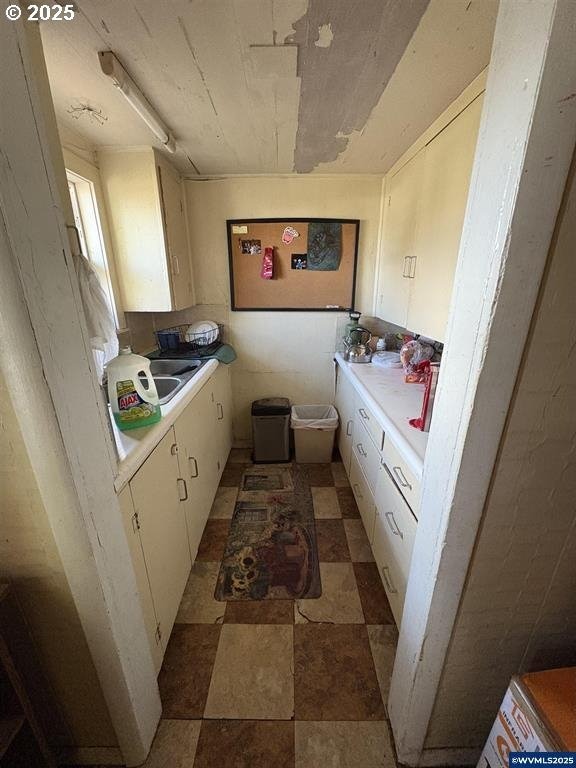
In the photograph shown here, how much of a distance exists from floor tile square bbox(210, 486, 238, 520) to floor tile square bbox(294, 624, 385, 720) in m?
0.81

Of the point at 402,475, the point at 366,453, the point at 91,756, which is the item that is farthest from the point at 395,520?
the point at 91,756

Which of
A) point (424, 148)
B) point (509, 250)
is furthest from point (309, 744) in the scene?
point (424, 148)

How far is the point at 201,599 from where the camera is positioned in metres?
1.41

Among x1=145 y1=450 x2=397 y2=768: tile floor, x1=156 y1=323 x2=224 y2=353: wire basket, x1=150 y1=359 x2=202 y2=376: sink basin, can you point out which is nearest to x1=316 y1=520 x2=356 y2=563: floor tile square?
x1=145 y1=450 x2=397 y2=768: tile floor

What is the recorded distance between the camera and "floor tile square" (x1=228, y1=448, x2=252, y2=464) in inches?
98.5

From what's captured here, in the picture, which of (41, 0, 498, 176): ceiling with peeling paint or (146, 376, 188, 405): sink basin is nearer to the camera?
(41, 0, 498, 176): ceiling with peeling paint

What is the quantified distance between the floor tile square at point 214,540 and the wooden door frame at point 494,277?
1160 mm

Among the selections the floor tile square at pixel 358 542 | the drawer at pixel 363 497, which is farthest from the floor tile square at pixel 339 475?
the floor tile square at pixel 358 542

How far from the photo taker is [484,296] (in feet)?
1.74

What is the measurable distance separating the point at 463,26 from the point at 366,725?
7.35 ft

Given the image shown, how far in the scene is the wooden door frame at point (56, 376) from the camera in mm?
516

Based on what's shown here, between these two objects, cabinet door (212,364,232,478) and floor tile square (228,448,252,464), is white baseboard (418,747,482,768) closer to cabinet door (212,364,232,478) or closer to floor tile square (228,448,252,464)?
cabinet door (212,364,232,478)

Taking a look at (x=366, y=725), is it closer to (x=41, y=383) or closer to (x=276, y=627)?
(x=276, y=627)

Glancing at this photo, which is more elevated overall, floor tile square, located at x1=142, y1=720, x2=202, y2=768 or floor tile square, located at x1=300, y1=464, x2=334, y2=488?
floor tile square, located at x1=142, y1=720, x2=202, y2=768
